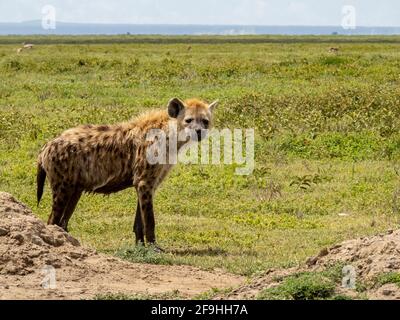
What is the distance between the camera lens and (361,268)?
8586 millimetres

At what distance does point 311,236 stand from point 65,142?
10.8 ft

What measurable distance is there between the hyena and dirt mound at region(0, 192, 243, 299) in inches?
48.4

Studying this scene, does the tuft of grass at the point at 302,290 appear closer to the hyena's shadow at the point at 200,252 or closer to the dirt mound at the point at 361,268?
the dirt mound at the point at 361,268

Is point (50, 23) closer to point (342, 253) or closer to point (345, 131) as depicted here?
point (345, 131)

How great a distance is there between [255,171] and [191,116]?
4586 mm

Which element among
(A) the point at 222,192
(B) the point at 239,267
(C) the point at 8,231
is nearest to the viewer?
(C) the point at 8,231

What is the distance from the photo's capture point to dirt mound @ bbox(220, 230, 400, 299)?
8047 mm

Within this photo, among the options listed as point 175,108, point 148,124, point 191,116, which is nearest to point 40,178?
point 148,124

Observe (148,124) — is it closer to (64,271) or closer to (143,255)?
(143,255)

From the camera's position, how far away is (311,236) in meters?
12.6

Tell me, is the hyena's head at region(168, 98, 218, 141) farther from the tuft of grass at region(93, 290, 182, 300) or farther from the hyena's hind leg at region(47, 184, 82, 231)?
the tuft of grass at region(93, 290, 182, 300)

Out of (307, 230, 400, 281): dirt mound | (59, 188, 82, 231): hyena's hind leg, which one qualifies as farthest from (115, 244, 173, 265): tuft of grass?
(307, 230, 400, 281): dirt mound

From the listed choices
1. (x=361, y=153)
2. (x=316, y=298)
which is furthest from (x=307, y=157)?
(x=316, y=298)

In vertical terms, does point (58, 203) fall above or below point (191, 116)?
below
